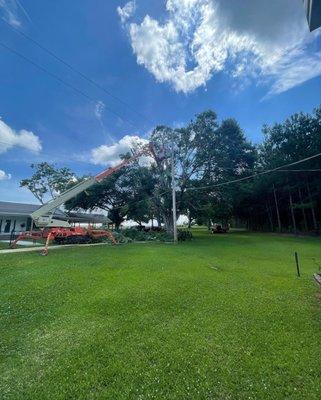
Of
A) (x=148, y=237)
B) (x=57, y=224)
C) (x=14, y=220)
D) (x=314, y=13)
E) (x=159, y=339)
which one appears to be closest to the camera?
(x=314, y=13)

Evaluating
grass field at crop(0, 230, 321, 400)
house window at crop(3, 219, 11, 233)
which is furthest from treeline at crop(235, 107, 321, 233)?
house window at crop(3, 219, 11, 233)

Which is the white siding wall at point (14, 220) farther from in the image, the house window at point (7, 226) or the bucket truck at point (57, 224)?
the bucket truck at point (57, 224)

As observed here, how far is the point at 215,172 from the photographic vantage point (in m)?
26.9

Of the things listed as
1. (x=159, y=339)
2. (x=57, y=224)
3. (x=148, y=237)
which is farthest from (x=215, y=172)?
(x=159, y=339)

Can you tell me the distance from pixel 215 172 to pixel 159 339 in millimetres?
24497

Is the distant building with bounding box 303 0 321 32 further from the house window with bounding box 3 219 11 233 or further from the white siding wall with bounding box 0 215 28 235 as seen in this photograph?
the house window with bounding box 3 219 11 233

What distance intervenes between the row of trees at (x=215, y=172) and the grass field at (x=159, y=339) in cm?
1696

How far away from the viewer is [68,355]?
3369mm

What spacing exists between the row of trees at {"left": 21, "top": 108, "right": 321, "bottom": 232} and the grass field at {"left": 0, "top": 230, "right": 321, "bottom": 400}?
16958 millimetres

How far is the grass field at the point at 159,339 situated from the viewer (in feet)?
9.18

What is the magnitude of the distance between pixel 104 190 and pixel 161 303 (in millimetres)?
31645

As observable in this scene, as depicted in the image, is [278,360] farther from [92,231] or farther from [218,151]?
[218,151]

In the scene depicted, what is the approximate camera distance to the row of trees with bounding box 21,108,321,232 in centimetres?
2648

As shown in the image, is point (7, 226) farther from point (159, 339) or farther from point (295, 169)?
point (295, 169)
